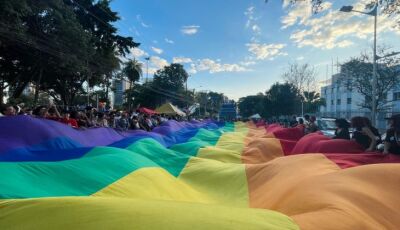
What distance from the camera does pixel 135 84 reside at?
245 feet

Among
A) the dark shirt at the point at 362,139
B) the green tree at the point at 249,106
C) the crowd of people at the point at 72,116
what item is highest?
the green tree at the point at 249,106

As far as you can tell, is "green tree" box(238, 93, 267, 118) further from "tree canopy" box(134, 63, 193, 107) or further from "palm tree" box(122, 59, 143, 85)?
"palm tree" box(122, 59, 143, 85)

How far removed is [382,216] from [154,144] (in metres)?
A: 5.67

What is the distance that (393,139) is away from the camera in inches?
244

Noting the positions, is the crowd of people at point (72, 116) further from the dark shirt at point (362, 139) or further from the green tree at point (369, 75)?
the green tree at point (369, 75)

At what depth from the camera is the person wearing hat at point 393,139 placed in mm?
5910

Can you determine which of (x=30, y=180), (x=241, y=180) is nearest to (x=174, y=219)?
(x=30, y=180)

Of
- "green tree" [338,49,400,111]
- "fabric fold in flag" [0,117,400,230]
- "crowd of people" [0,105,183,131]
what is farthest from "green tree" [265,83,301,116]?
"fabric fold in flag" [0,117,400,230]

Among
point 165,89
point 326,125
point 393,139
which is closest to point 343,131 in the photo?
point 393,139

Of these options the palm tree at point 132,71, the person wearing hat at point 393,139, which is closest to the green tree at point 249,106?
the palm tree at point 132,71

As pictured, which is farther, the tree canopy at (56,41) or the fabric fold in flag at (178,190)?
the tree canopy at (56,41)

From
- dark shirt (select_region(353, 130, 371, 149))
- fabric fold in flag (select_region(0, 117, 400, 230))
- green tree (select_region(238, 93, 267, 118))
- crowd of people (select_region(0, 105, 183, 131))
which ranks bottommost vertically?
fabric fold in flag (select_region(0, 117, 400, 230))

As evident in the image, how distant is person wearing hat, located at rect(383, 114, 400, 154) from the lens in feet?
19.4

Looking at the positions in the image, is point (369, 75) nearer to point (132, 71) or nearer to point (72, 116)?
point (72, 116)
